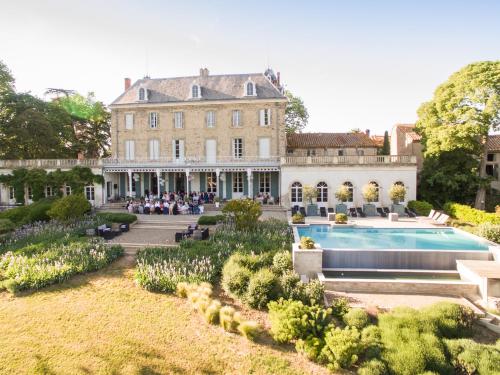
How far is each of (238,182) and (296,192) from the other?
556 centimetres

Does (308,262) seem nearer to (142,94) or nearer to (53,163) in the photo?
(142,94)

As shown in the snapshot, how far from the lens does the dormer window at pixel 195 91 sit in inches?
1123

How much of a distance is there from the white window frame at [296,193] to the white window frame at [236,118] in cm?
761

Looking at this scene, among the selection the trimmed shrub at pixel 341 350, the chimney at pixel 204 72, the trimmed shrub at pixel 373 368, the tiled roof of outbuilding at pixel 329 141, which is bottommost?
the trimmed shrub at pixel 373 368

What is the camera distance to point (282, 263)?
11438 mm

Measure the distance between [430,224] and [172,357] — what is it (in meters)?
18.4

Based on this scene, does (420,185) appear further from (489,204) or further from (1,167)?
(1,167)

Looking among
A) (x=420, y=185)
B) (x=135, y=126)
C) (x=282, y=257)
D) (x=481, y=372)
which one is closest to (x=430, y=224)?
(x=420, y=185)

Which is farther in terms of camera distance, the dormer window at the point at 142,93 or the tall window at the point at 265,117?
the dormer window at the point at 142,93

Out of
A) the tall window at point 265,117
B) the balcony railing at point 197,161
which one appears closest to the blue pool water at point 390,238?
the balcony railing at point 197,161

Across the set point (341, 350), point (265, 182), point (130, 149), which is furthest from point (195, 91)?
point (341, 350)

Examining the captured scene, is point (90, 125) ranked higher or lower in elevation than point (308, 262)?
higher

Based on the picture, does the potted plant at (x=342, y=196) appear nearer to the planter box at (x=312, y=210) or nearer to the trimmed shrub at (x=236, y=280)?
the planter box at (x=312, y=210)

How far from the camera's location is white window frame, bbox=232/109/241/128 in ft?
92.2
